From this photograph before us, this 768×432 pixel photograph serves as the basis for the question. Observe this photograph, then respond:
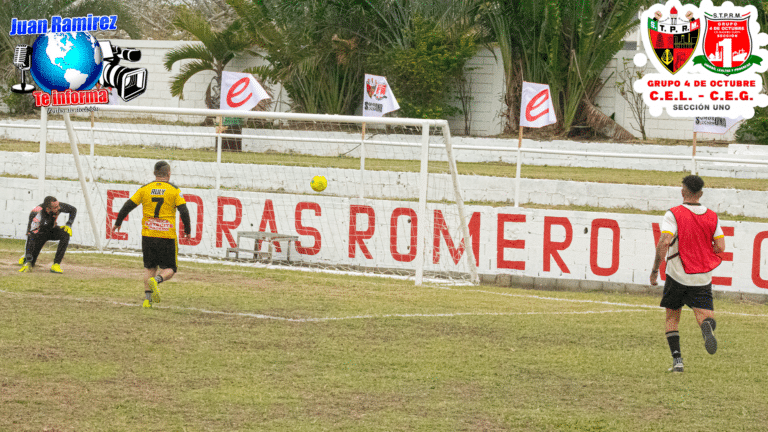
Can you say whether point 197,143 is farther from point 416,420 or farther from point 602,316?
point 416,420

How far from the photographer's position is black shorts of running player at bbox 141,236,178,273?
34.4 ft

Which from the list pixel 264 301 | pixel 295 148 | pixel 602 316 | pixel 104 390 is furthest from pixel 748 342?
pixel 295 148

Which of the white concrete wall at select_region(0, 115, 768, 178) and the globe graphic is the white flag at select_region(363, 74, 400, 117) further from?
the globe graphic

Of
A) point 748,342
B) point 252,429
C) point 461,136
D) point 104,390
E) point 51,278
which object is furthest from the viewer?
point 461,136

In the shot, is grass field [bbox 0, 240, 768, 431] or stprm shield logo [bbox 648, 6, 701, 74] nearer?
grass field [bbox 0, 240, 768, 431]

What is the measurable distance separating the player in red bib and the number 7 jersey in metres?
5.50

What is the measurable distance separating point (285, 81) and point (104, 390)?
81.4ft

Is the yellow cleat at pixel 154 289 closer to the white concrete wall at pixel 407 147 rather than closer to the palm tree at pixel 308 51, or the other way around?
the white concrete wall at pixel 407 147

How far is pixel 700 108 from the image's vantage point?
26.6 m

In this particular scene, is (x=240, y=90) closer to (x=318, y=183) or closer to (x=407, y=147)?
(x=318, y=183)

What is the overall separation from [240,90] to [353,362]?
11744 millimetres

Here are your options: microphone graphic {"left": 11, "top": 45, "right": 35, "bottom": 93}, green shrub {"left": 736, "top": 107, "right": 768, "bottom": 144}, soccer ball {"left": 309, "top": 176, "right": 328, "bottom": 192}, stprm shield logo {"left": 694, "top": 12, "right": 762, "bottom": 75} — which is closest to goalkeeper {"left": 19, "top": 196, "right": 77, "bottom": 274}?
microphone graphic {"left": 11, "top": 45, "right": 35, "bottom": 93}

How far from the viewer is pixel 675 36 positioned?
92.7ft

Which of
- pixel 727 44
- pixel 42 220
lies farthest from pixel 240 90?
pixel 727 44
